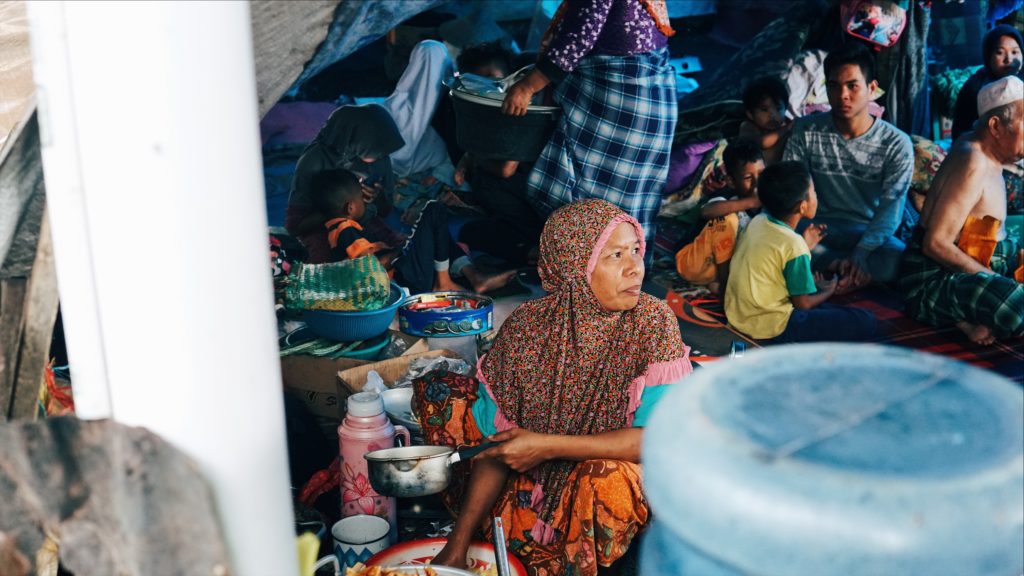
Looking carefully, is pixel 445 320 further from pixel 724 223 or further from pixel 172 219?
pixel 172 219

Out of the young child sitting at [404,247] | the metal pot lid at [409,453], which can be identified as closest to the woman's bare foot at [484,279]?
the young child sitting at [404,247]

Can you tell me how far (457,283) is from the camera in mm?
4855

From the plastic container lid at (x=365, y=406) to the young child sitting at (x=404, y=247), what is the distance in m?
1.61

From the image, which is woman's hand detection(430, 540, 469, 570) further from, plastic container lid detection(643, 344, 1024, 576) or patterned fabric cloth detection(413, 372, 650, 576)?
plastic container lid detection(643, 344, 1024, 576)

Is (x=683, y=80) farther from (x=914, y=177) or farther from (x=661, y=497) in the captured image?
(x=661, y=497)

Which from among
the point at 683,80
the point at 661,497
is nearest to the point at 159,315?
the point at 661,497

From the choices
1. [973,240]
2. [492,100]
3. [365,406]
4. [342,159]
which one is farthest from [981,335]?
[342,159]

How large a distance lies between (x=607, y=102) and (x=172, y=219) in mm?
3349

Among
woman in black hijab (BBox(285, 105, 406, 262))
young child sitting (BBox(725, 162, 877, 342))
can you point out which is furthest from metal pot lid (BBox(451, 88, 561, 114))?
young child sitting (BBox(725, 162, 877, 342))

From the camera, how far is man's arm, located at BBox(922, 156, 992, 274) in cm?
427

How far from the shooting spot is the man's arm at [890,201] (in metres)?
4.74

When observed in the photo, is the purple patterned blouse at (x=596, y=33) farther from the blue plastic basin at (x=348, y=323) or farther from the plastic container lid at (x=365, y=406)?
the plastic container lid at (x=365, y=406)

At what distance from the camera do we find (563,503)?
2572 mm

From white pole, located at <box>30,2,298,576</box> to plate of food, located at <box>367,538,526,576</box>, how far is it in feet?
4.24
